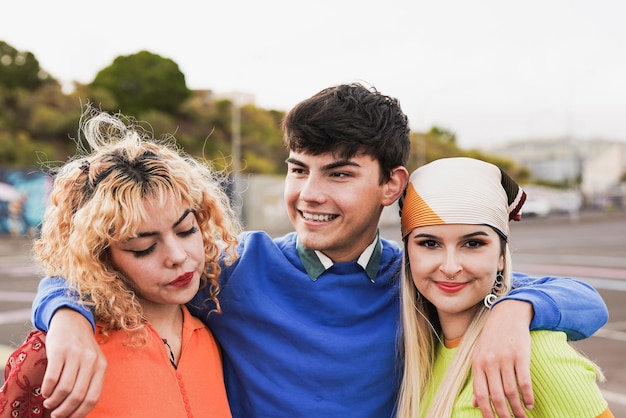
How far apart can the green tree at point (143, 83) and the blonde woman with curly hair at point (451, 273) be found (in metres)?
39.1

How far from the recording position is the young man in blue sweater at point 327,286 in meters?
2.16

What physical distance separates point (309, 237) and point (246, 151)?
3972cm

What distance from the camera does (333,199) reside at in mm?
2254

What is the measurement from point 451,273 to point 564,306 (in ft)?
1.08

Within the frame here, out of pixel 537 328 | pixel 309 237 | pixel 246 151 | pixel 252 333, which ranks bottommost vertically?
pixel 246 151

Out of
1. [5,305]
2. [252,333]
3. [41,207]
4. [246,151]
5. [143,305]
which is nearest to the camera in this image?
[143,305]

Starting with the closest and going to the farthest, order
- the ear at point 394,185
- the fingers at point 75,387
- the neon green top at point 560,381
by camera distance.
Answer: the fingers at point 75,387 → the neon green top at point 560,381 → the ear at point 394,185

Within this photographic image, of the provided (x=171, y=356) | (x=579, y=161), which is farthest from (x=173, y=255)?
(x=579, y=161)

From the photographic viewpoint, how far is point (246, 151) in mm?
41625

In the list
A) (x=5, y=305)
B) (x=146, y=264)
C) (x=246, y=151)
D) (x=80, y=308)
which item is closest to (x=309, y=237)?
(x=146, y=264)

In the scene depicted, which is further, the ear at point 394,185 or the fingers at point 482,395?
the ear at point 394,185

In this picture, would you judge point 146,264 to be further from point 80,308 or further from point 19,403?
point 19,403

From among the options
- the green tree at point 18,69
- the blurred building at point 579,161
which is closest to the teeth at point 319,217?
the green tree at point 18,69

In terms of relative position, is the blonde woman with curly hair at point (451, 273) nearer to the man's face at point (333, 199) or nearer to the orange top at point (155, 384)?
the man's face at point (333, 199)
